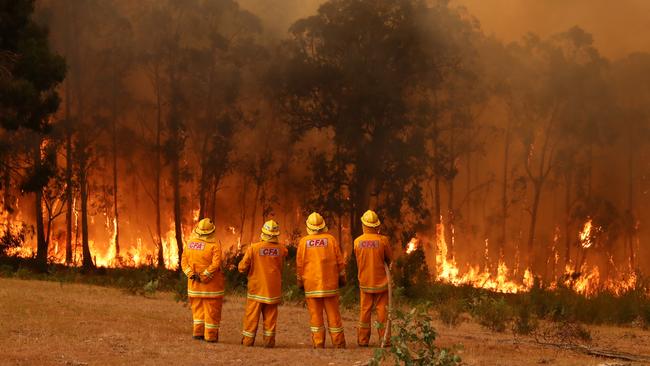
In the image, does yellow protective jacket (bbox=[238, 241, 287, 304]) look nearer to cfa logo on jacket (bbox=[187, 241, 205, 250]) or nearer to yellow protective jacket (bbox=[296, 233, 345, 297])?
yellow protective jacket (bbox=[296, 233, 345, 297])

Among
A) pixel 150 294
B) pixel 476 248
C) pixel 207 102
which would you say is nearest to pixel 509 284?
pixel 476 248

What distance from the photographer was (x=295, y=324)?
1548cm

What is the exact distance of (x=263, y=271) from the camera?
495 inches

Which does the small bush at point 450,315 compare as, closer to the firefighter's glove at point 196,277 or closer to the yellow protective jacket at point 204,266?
the yellow protective jacket at point 204,266

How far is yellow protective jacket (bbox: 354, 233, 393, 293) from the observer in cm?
1278

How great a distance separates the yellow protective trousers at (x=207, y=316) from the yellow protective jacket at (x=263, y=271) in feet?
1.62

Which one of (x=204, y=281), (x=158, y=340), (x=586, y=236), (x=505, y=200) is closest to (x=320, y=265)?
(x=204, y=281)

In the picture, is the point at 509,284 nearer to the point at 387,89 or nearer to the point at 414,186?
the point at 414,186

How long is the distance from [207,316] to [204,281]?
0.49m

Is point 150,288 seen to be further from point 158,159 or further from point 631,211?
point 631,211

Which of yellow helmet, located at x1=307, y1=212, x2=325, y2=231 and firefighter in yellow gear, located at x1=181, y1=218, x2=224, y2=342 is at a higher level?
yellow helmet, located at x1=307, y1=212, x2=325, y2=231

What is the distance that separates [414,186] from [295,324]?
816 inches

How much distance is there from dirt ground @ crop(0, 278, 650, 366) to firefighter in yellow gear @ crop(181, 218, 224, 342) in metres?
0.28

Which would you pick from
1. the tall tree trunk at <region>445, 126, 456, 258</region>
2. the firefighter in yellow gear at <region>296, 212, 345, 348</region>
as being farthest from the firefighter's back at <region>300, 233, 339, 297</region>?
the tall tree trunk at <region>445, 126, 456, 258</region>
